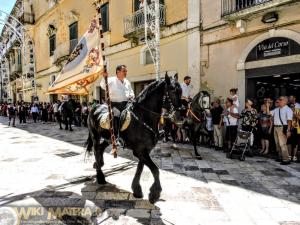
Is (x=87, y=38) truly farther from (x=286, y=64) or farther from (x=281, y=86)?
(x=281, y=86)

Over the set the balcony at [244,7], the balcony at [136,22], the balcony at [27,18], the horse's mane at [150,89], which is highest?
the balcony at [27,18]

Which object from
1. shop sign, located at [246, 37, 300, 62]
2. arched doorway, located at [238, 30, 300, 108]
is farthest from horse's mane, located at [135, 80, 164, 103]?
shop sign, located at [246, 37, 300, 62]

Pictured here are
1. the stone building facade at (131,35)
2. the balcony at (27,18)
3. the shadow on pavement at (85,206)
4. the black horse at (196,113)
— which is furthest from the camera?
the balcony at (27,18)

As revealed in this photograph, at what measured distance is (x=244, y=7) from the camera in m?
9.88

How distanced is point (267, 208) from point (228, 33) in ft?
25.2

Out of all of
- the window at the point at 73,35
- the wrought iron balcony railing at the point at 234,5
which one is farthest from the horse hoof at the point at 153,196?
the window at the point at 73,35

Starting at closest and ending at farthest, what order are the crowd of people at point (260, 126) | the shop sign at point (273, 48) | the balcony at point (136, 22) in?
the crowd of people at point (260, 126), the shop sign at point (273, 48), the balcony at point (136, 22)

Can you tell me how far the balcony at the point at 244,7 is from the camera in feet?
29.7

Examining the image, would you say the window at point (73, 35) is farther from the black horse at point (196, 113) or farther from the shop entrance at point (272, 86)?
the black horse at point (196, 113)

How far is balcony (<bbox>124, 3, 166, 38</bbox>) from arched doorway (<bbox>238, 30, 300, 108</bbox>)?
460 cm

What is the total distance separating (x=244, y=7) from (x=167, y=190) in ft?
23.6

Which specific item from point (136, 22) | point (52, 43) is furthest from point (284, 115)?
point (52, 43)

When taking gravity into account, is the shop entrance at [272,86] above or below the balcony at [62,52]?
below

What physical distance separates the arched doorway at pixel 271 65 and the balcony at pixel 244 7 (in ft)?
2.72
